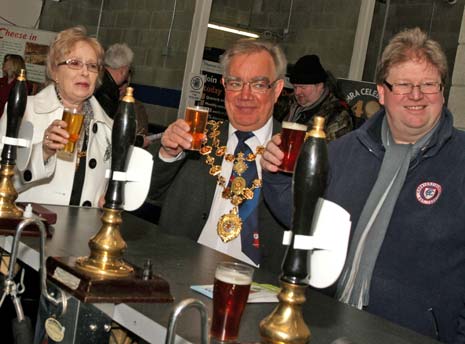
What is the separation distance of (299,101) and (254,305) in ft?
14.7

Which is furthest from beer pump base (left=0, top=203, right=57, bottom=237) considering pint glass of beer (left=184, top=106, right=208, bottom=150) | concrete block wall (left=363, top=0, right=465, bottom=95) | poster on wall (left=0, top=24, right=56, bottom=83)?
concrete block wall (left=363, top=0, right=465, bottom=95)

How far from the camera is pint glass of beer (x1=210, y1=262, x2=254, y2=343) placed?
5.00 ft

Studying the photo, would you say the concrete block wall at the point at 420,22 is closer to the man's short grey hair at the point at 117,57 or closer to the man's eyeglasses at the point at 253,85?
the man's short grey hair at the point at 117,57

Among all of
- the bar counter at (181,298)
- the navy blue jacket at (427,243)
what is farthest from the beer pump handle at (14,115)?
the navy blue jacket at (427,243)

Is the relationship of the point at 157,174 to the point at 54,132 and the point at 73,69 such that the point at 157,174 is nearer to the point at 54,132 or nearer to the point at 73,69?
the point at 54,132

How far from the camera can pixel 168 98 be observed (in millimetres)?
9461

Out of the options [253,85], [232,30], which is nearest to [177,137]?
[253,85]

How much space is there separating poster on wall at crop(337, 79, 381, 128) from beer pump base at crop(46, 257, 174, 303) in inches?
222

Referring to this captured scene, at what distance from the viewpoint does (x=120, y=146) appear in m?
1.75

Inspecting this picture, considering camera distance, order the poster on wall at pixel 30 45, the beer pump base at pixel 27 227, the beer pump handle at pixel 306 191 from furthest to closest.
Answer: the poster on wall at pixel 30 45 < the beer pump base at pixel 27 227 < the beer pump handle at pixel 306 191

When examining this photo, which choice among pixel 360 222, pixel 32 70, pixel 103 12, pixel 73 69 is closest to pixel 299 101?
pixel 73 69

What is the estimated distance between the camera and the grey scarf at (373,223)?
2580mm

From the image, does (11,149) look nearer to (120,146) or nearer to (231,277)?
(120,146)

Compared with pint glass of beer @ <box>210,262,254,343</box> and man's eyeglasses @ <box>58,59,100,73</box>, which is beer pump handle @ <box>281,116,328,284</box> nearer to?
pint glass of beer @ <box>210,262,254,343</box>
